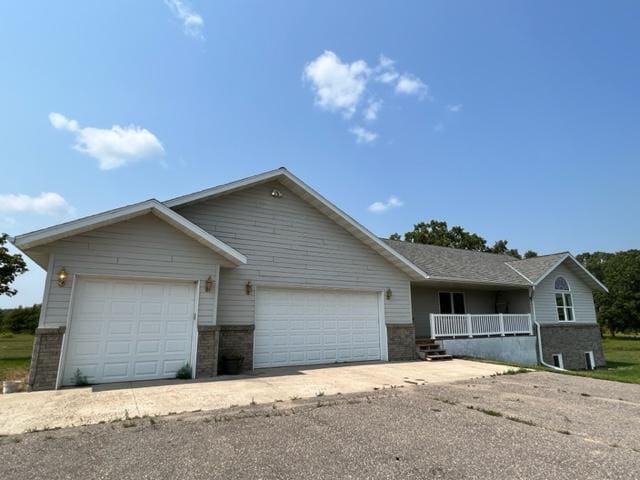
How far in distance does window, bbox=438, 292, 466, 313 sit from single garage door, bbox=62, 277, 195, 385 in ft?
40.5

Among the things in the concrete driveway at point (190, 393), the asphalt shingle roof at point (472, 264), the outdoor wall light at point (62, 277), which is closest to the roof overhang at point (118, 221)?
the outdoor wall light at point (62, 277)

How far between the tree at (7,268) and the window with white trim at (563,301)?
97.7 ft

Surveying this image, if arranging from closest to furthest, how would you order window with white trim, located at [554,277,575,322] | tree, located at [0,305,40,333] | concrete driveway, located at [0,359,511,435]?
concrete driveway, located at [0,359,511,435]
window with white trim, located at [554,277,575,322]
tree, located at [0,305,40,333]

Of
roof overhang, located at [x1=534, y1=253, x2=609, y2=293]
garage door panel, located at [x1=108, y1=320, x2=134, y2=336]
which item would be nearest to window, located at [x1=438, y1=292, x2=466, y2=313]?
roof overhang, located at [x1=534, y1=253, x2=609, y2=293]

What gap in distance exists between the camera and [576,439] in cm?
432

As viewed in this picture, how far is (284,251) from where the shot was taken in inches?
432

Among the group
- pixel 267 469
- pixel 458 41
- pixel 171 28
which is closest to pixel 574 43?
pixel 458 41

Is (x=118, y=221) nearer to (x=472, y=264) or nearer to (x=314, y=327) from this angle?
(x=314, y=327)

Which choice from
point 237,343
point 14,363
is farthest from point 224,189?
point 14,363

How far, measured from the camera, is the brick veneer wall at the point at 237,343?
947 centimetres

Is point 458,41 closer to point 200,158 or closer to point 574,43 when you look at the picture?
point 574,43

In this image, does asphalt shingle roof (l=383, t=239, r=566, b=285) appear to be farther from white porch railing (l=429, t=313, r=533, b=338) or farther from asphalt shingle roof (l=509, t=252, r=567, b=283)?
white porch railing (l=429, t=313, r=533, b=338)

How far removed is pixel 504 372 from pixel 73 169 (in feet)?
48.7

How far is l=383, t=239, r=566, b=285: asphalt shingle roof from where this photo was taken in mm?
15477
